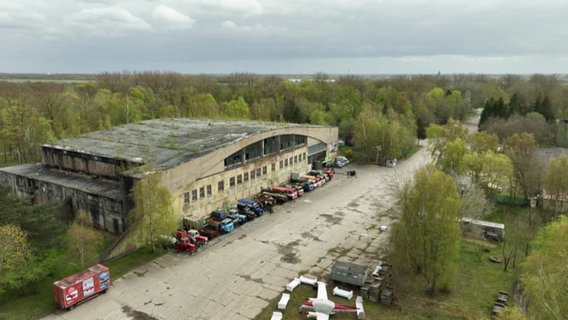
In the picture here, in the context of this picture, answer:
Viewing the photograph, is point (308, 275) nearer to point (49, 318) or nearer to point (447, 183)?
point (447, 183)

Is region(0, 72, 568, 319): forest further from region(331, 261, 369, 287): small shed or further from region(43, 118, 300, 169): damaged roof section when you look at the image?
region(43, 118, 300, 169): damaged roof section

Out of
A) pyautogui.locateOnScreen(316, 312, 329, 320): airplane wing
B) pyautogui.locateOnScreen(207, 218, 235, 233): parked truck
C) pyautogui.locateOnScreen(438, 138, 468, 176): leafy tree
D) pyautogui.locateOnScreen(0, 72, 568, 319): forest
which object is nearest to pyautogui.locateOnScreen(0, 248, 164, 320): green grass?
pyautogui.locateOnScreen(0, 72, 568, 319): forest

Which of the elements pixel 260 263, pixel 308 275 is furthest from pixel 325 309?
pixel 260 263

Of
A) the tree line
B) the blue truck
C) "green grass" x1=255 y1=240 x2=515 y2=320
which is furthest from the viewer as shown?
the blue truck

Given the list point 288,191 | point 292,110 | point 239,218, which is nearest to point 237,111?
point 292,110

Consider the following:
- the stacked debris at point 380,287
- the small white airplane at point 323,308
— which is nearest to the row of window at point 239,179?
the small white airplane at point 323,308

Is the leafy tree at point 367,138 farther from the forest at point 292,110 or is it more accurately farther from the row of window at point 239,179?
the row of window at point 239,179
